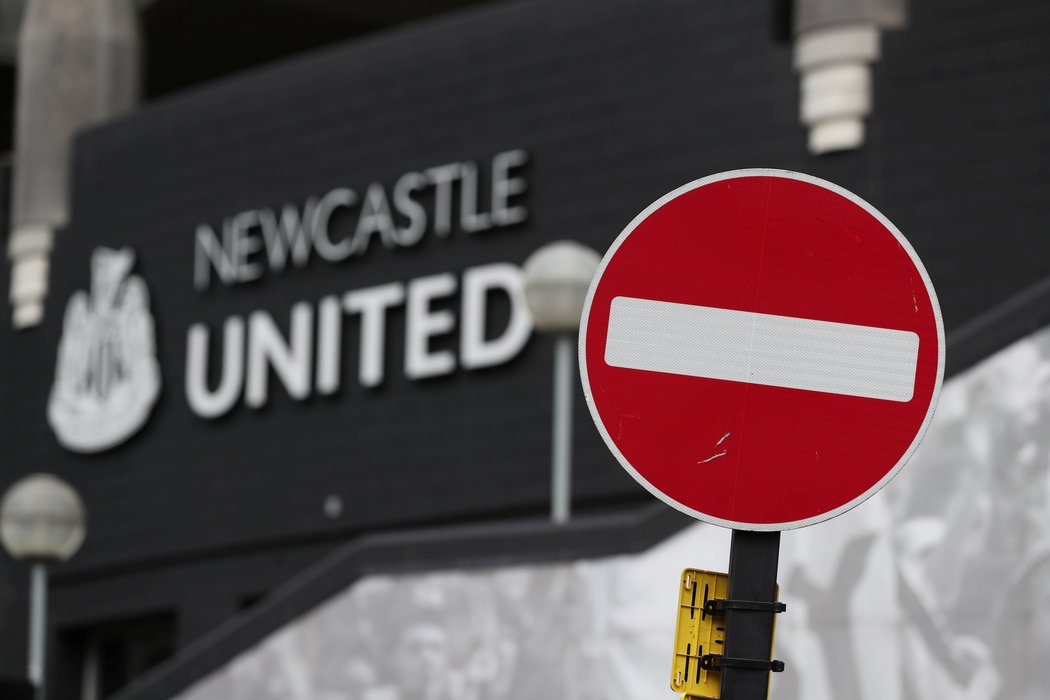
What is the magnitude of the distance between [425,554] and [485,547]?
19.1 inches

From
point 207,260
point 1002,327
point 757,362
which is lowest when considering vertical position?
point 757,362

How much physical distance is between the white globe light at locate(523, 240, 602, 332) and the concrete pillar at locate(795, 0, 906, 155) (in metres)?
3.51

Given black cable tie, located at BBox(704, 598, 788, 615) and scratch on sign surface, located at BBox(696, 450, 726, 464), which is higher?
scratch on sign surface, located at BBox(696, 450, 726, 464)

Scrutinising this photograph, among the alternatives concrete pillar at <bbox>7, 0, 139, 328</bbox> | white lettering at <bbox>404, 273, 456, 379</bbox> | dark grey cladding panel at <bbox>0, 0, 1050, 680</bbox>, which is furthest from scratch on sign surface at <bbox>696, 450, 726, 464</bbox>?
concrete pillar at <bbox>7, 0, 139, 328</bbox>

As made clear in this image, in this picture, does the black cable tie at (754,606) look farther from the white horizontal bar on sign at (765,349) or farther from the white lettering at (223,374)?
the white lettering at (223,374)

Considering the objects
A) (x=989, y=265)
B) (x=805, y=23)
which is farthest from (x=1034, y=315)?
(x=805, y=23)

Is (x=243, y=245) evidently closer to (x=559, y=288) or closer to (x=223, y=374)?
(x=223, y=374)

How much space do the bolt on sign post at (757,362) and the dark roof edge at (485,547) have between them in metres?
6.43

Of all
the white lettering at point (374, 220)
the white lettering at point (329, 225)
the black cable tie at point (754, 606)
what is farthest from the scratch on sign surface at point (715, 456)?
the white lettering at point (329, 225)

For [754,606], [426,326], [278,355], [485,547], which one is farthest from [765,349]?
[278,355]

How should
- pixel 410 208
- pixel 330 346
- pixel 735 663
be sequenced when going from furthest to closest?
pixel 330 346
pixel 410 208
pixel 735 663

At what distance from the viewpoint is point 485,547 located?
1202cm

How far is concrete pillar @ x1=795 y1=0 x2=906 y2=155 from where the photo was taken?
14.7 meters

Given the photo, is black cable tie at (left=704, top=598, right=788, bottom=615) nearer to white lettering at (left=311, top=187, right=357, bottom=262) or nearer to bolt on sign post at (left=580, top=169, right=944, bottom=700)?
bolt on sign post at (left=580, top=169, right=944, bottom=700)
